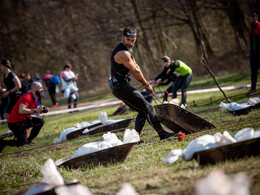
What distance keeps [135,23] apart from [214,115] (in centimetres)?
1958

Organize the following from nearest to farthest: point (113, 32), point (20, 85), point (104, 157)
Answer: point (104, 157), point (20, 85), point (113, 32)

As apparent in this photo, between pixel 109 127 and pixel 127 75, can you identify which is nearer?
pixel 127 75

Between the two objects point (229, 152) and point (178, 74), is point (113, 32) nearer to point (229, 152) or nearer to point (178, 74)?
point (178, 74)

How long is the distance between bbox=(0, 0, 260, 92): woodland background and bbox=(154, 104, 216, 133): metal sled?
36.5 feet

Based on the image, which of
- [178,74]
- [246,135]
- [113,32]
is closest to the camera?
[246,135]

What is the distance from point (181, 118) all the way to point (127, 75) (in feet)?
3.82

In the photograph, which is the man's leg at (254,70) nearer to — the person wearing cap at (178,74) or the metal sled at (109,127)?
the person wearing cap at (178,74)

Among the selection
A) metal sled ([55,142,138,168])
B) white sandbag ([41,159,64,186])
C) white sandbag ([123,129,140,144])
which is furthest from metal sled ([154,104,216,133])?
white sandbag ([41,159,64,186])

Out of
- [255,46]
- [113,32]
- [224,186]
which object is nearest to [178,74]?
[255,46]

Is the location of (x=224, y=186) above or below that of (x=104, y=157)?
above

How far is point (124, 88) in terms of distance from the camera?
5293 mm

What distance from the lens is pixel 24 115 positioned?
762 centimetres

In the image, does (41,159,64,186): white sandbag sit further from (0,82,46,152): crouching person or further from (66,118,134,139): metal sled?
(0,82,46,152): crouching person

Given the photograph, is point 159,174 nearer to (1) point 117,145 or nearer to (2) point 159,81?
(1) point 117,145
